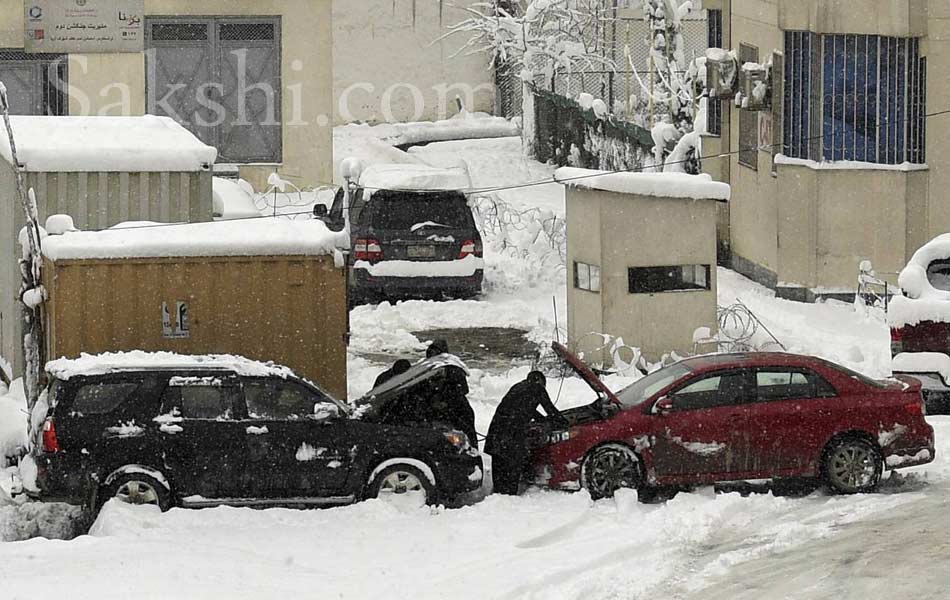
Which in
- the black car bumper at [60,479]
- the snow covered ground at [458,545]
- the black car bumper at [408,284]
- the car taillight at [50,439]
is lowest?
the snow covered ground at [458,545]

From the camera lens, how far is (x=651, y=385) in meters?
15.8

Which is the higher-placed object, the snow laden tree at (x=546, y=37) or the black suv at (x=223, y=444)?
the snow laden tree at (x=546, y=37)

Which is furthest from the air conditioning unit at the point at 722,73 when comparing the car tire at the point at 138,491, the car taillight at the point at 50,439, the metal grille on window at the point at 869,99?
the car taillight at the point at 50,439

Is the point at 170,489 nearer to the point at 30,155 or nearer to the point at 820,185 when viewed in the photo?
the point at 30,155

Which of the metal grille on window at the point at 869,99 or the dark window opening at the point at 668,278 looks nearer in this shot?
the dark window opening at the point at 668,278

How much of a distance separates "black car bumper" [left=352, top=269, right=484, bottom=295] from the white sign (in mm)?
9378

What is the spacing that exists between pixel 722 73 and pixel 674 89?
3503 millimetres

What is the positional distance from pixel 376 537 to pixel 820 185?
38.6 ft

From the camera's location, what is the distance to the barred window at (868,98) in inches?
928

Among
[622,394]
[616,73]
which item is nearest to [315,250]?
[622,394]

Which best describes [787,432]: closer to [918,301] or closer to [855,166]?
[918,301]

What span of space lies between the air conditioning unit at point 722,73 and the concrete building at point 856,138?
164 cm

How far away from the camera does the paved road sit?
39.1 feet

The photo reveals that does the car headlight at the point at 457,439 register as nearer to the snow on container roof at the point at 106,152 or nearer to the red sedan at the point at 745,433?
the red sedan at the point at 745,433
